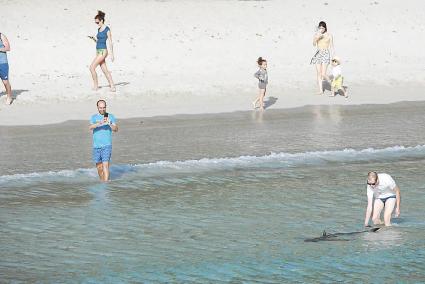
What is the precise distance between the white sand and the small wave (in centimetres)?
557

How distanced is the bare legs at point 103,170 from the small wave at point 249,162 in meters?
0.50

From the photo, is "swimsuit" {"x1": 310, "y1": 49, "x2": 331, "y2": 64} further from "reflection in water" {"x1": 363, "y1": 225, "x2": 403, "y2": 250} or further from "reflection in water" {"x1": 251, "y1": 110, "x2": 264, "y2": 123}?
"reflection in water" {"x1": 363, "y1": 225, "x2": 403, "y2": 250}

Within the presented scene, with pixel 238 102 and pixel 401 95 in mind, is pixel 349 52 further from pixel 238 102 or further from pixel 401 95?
pixel 238 102

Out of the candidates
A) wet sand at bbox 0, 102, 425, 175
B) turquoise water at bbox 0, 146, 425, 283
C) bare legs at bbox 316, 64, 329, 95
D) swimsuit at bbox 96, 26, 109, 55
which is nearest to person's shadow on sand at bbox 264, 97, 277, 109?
wet sand at bbox 0, 102, 425, 175

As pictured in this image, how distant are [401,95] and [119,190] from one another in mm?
12475

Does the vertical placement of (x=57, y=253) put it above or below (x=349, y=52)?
below

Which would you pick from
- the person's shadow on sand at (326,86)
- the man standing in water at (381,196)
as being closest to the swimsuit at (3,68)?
the person's shadow on sand at (326,86)

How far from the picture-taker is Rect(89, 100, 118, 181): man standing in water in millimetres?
16016

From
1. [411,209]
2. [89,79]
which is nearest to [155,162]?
[411,209]

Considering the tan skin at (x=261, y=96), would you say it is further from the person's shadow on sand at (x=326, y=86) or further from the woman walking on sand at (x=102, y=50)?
the woman walking on sand at (x=102, y=50)

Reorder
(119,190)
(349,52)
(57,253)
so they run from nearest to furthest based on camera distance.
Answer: (57,253) → (119,190) → (349,52)

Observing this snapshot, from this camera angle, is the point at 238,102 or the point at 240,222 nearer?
the point at 240,222

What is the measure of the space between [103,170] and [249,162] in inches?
115

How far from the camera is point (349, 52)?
30547mm
